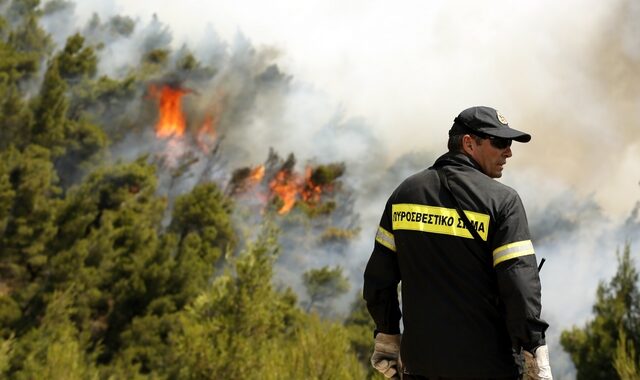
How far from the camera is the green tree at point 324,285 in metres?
46.8

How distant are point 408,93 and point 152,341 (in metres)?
34.8

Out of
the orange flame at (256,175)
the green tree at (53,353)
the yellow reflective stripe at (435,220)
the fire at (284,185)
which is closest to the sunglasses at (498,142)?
the yellow reflective stripe at (435,220)

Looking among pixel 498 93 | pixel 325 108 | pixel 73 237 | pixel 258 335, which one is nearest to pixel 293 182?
pixel 325 108

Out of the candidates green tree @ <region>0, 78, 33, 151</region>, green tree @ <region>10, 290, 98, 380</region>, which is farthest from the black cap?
green tree @ <region>0, 78, 33, 151</region>

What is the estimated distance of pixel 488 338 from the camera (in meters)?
3.13

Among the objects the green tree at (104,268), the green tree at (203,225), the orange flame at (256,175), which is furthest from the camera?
the orange flame at (256,175)

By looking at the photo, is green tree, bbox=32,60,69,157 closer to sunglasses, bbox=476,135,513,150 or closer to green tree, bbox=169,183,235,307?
green tree, bbox=169,183,235,307

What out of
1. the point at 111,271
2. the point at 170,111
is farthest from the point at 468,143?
the point at 170,111

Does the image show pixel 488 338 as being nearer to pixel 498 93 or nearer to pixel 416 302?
pixel 416 302

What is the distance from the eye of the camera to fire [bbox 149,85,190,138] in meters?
55.4

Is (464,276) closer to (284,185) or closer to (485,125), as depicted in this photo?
(485,125)

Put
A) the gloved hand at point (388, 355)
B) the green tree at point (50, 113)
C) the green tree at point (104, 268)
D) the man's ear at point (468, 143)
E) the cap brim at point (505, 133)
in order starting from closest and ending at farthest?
the cap brim at point (505, 133), the man's ear at point (468, 143), the gloved hand at point (388, 355), the green tree at point (104, 268), the green tree at point (50, 113)

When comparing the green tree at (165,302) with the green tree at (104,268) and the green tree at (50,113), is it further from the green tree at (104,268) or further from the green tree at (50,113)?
the green tree at (50,113)

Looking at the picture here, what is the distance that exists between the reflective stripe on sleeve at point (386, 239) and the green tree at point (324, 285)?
4305 centimetres
